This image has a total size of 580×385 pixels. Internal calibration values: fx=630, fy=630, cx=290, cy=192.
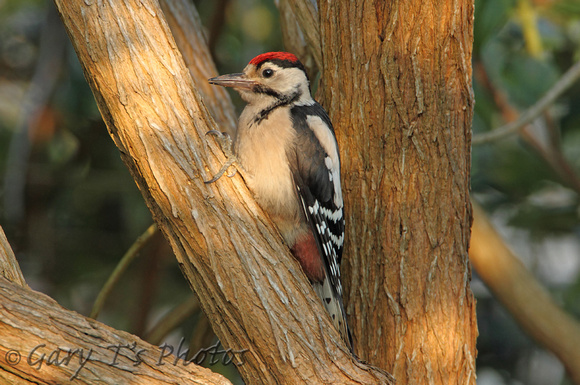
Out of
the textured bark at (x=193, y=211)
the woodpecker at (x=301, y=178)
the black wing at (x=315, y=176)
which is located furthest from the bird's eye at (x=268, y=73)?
the textured bark at (x=193, y=211)

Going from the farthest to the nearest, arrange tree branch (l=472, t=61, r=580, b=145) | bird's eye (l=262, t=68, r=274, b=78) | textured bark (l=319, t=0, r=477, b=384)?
tree branch (l=472, t=61, r=580, b=145) → bird's eye (l=262, t=68, r=274, b=78) → textured bark (l=319, t=0, r=477, b=384)

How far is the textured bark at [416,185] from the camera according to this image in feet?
7.90

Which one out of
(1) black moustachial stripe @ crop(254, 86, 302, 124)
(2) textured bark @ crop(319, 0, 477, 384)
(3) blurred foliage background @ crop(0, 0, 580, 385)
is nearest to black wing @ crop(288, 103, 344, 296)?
(1) black moustachial stripe @ crop(254, 86, 302, 124)

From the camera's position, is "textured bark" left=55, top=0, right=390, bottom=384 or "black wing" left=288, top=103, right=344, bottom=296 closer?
"textured bark" left=55, top=0, right=390, bottom=384

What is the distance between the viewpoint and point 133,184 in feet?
16.5

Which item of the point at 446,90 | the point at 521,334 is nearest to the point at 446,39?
the point at 446,90

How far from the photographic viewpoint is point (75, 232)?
5.11m

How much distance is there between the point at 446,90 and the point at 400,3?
38 cm

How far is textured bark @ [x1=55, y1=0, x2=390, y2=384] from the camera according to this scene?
2.07m

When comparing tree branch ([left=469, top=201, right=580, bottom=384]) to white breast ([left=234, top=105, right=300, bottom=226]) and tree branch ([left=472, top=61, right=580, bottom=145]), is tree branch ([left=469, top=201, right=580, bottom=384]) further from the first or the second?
white breast ([left=234, top=105, right=300, bottom=226])

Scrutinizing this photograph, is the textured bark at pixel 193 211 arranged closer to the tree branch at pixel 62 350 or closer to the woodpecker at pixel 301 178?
the tree branch at pixel 62 350

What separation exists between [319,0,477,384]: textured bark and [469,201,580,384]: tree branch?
1.07 metres

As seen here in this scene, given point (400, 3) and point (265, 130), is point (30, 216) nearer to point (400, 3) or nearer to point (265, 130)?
point (265, 130)

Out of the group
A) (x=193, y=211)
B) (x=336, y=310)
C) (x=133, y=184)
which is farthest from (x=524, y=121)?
(x=133, y=184)
